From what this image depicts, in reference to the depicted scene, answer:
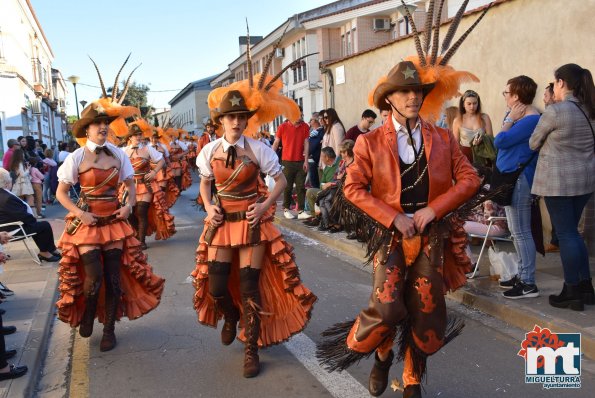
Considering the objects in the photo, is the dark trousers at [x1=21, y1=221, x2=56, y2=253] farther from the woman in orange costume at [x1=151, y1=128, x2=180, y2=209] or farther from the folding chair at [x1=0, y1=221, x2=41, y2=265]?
the woman in orange costume at [x1=151, y1=128, x2=180, y2=209]

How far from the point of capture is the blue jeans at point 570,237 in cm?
527

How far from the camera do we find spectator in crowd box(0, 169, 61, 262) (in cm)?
859

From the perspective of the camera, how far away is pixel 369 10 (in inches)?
1008

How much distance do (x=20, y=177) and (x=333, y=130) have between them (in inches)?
309

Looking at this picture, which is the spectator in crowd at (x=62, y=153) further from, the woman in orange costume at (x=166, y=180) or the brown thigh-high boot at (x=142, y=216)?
the brown thigh-high boot at (x=142, y=216)

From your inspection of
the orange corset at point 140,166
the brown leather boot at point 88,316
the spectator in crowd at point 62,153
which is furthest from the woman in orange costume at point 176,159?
the brown leather boot at point 88,316

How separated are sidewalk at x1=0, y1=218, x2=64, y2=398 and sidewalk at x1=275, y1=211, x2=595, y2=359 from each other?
4.04 meters

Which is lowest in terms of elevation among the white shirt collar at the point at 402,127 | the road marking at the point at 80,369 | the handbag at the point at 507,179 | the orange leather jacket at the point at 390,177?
the road marking at the point at 80,369

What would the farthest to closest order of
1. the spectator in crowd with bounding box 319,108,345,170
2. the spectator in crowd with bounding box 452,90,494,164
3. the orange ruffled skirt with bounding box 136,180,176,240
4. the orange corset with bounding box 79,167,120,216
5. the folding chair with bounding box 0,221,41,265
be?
the spectator in crowd with bounding box 319,108,345,170, the orange ruffled skirt with bounding box 136,180,176,240, the folding chair with bounding box 0,221,41,265, the spectator in crowd with bounding box 452,90,494,164, the orange corset with bounding box 79,167,120,216

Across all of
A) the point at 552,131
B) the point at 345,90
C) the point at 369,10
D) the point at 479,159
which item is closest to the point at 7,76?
the point at 369,10

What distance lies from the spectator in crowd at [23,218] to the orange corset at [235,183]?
17.6 feet

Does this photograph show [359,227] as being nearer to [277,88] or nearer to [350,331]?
[350,331]

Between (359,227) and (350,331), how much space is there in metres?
0.64
